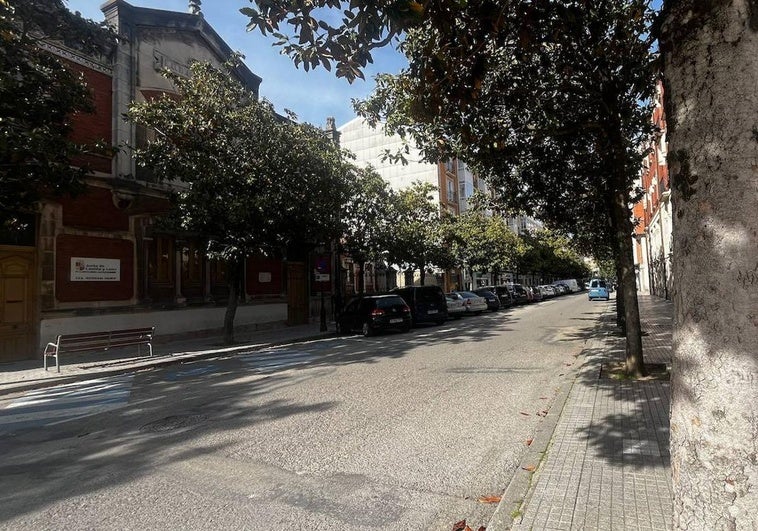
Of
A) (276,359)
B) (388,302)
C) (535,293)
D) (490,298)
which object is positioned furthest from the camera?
(535,293)

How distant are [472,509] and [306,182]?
13130mm

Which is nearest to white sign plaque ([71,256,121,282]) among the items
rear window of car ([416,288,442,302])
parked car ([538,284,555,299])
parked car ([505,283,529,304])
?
rear window of car ([416,288,442,302])

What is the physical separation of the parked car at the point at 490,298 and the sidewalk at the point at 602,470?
73.4 ft

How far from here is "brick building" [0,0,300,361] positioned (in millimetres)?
13484

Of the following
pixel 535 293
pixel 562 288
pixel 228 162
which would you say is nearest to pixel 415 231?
pixel 228 162

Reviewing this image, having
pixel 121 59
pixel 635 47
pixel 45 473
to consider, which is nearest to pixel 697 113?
pixel 45 473

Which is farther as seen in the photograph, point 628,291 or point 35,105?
point 35,105

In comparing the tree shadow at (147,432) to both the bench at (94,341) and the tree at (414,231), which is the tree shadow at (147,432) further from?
the tree at (414,231)

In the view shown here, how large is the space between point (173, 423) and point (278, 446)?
1942 millimetres

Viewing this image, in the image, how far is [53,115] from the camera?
10.7 meters

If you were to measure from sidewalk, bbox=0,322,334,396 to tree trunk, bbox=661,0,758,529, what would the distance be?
11.4 metres

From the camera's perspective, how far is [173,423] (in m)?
6.30

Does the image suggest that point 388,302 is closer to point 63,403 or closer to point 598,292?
point 63,403

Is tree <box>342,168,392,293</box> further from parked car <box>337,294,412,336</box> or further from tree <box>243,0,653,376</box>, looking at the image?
tree <box>243,0,653,376</box>
